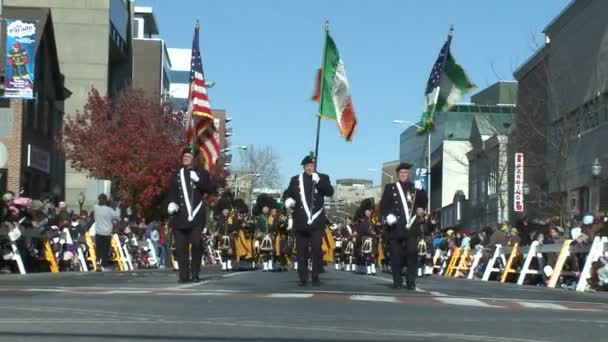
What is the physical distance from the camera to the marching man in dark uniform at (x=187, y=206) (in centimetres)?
1878

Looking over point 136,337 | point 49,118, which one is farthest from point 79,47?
point 136,337

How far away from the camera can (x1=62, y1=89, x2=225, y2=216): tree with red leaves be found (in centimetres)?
6081

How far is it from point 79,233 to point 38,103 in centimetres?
2344

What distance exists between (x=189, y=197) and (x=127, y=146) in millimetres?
43400

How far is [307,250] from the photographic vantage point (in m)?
18.9

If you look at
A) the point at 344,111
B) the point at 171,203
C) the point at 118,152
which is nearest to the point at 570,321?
the point at 171,203

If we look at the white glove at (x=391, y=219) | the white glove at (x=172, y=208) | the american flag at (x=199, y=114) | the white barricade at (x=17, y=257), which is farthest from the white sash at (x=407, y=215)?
the white barricade at (x=17, y=257)

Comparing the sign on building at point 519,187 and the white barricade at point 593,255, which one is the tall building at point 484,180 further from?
the white barricade at point 593,255

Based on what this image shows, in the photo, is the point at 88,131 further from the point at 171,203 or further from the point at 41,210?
the point at 171,203

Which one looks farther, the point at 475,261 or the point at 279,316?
the point at 475,261

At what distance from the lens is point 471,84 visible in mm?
28031

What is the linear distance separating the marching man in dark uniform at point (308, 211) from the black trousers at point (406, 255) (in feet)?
3.40

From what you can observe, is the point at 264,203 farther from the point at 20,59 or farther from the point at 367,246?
the point at 20,59

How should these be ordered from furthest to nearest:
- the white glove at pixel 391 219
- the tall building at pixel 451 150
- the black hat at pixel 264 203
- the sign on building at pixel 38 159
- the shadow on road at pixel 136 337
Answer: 1. the tall building at pixel 451 150
2. the sign on building at pixel 38 159
3. the black hat at pixel 264 203
4. the white glove at pixel 391 219
5. the shadow on road at pixel 136 337
